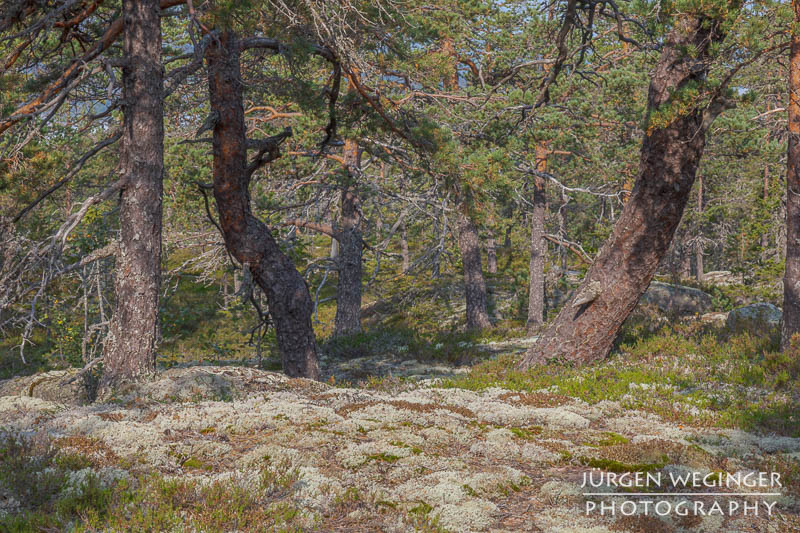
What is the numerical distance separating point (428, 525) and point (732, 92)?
27.1 ft

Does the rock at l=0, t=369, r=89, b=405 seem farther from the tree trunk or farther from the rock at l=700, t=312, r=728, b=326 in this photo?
the rock at l=700, t=312, r=728, b=326

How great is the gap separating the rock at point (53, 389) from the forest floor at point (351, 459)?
5.67 feet

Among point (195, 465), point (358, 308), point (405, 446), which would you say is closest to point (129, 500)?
point (195, 465)

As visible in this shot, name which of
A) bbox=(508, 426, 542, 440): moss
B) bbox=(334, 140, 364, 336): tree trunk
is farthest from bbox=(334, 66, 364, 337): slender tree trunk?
bbox=(508, 426, 542, 440): moss

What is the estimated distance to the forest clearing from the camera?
4840 mm

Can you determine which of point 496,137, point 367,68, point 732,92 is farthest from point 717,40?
point 367,68

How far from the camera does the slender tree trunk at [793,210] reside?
31.9 ft

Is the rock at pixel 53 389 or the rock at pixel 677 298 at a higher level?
the rock at pixel 677 298

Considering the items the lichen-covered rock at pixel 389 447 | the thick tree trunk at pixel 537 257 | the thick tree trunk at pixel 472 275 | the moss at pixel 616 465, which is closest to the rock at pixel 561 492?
the lichen-covered rock at pixel 389 447

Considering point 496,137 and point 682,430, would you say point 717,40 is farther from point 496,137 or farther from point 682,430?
point 682,430

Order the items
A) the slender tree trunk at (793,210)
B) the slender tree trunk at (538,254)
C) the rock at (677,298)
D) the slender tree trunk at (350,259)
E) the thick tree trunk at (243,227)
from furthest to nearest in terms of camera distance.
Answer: the slender tree trunk at (538,254) → the rock at (677,298) → the slender tree trunk at (350,259) → the slender tree trunk at (793,210) → the thick tree trunk at (243,227)

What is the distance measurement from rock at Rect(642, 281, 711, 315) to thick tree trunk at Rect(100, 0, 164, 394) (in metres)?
15.2

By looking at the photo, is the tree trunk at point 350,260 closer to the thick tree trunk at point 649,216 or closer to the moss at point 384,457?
the thick tree trunk at point 649,216

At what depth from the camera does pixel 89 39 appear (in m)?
9.80
